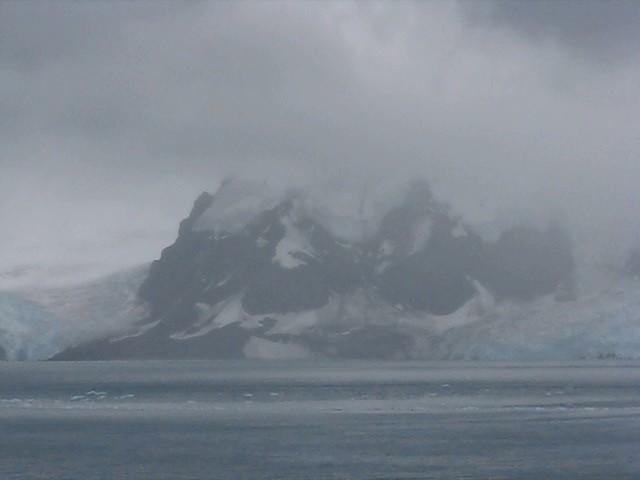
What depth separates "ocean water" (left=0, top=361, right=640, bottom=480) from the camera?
64000mm

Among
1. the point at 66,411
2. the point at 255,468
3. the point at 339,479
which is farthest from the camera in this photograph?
the point at 66,411

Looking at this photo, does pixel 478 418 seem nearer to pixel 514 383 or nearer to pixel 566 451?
pixel 566 451

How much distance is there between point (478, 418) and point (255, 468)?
35719 millimetres

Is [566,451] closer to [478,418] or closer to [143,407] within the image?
[478,418]

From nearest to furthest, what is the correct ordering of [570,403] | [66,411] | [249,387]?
[66,411]
[570,403]
[249,387]

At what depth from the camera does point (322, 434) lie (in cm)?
8338

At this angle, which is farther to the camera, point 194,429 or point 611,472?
point 194,429

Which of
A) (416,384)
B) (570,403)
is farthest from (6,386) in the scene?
(570,403)

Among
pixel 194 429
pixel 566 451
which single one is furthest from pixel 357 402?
pixel 566 451

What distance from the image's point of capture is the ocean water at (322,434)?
6400 centimetres

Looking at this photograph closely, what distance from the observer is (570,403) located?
383 feet

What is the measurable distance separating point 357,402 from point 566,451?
164 feet

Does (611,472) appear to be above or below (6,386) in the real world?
below

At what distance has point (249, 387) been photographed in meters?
158
